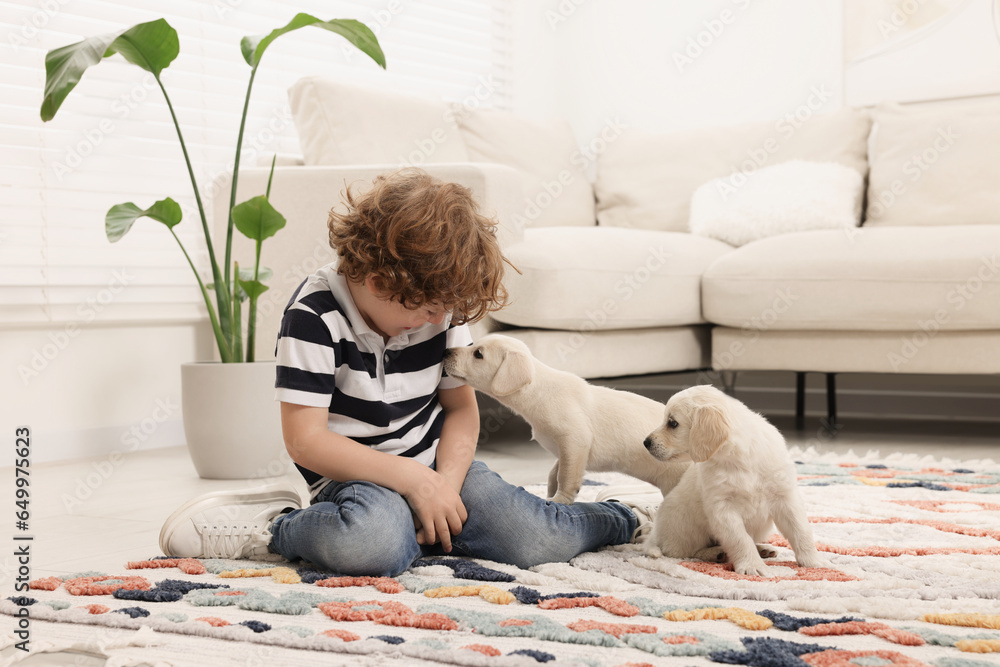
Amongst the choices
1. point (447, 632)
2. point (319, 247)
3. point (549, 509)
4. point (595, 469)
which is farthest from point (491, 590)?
point (319, 247)

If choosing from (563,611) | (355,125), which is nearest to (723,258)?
(355,125)

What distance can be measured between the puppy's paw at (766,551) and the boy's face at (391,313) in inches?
25.1

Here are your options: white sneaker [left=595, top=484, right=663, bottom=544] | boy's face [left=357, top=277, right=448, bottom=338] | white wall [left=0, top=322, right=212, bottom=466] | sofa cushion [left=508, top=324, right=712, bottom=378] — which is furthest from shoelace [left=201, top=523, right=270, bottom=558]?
white wall [left=0, top=322, right=212, bottom=466]

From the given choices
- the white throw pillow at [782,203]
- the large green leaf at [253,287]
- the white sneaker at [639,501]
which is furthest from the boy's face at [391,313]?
the white throw pillow at [782,203]

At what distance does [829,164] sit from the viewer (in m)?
3.58

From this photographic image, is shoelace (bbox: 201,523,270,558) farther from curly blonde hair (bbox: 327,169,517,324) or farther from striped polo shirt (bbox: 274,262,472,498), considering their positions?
curly blonde hair (bbox: 327,169,517,324)

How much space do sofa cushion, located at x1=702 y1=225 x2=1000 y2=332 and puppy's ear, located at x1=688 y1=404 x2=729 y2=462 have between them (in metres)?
1.61

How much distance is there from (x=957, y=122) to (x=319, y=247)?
2.25m

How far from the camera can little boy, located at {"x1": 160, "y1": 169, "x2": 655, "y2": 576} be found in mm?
1437

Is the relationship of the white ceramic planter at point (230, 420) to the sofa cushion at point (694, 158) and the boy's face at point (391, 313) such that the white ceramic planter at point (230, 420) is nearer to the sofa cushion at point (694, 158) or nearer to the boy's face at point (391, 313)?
the boy's face at point (391, 313)

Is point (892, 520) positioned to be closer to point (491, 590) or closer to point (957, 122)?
point (491, 590)

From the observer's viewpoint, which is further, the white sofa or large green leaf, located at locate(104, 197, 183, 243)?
the white sofa

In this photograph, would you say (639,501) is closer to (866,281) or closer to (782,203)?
(866,281)

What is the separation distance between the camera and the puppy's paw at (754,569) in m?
1.41
